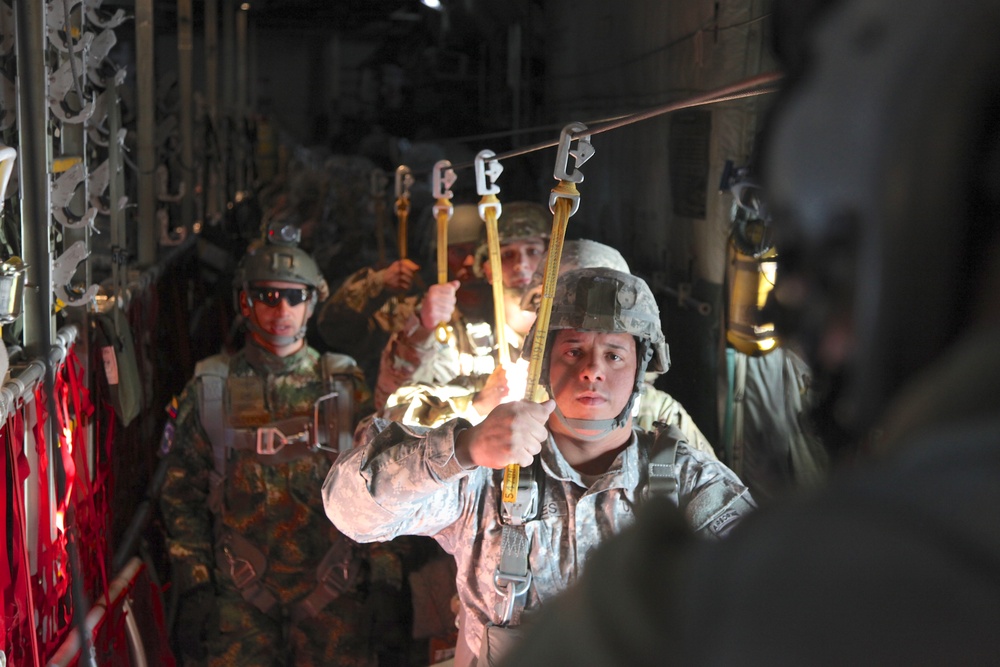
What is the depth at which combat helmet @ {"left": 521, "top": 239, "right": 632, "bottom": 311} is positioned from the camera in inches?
185

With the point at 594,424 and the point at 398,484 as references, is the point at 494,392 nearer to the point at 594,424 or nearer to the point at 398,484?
the point at 594,424

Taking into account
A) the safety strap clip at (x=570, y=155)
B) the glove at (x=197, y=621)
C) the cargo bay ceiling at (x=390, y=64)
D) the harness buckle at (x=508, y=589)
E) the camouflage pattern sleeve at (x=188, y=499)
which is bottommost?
the glove at (x=197, y=621)

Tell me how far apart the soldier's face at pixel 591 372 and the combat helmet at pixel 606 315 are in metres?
0.02

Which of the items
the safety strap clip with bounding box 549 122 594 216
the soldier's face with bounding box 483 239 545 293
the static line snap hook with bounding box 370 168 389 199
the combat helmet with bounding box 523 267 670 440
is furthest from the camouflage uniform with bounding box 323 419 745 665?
the static line snap hook with bounding box 370 168 389 199

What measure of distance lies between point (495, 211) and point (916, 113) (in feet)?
8.57

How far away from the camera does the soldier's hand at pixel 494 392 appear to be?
3.71 meters

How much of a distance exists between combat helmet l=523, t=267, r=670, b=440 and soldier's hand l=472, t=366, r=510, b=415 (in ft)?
1.27

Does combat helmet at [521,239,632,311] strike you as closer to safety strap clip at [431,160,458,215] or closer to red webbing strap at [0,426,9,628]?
safety strap clip at [431,160,458,215]

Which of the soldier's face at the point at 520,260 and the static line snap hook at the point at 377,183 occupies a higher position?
the static line snap hook at the point at 377,183

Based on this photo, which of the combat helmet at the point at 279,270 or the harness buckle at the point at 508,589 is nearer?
the harness buckle at the point at 508,589

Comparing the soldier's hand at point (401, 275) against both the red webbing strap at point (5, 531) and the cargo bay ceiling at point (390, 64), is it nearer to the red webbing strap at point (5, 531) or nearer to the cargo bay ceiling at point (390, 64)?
the red webbing strap at point (5, 531)

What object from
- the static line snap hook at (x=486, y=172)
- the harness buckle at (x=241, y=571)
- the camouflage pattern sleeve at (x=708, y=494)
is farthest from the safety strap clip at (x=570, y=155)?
the harness buckle at (x=241, y=571)

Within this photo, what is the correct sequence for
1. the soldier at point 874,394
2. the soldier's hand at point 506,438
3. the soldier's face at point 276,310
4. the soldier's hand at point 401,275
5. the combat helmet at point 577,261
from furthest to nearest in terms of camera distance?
the soldier's hand at point 401,275, the soldier's face at point 276,310, the combat helmet at point 577,261, the soldier's hand at point 506,438, the soldier at point 874,394

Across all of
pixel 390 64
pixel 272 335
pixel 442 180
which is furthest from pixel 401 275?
pixel 390 64
